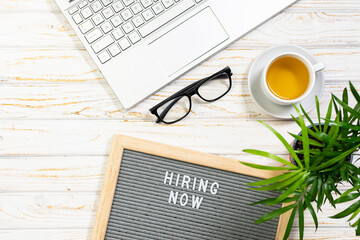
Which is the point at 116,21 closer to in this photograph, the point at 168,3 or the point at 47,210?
Result: the point at 168,3

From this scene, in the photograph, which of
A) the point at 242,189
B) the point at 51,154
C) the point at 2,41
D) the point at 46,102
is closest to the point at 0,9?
the point at 2,41

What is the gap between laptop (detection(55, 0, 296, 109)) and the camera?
767 mm

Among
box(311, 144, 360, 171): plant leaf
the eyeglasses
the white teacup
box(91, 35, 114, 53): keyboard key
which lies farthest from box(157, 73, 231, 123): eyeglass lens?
box(311, 144, 360, 171): plant leaf

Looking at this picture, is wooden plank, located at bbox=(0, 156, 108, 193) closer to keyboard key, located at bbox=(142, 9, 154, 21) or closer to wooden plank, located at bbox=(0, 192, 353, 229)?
wooden plank, located at bbox=(0, 192, 353, 229)

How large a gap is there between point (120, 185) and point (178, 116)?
0.68 feet

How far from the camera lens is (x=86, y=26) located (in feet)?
2.51

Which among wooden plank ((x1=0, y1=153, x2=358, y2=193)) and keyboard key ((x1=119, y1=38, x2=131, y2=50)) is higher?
keyboard key ((x1=119, y1=38, x2=131, y2=50))

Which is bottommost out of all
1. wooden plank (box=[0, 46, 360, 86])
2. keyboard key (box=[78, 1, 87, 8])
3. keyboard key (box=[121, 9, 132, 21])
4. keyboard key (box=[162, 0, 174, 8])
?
wooden plank (box=[0, 46, 360, 86])

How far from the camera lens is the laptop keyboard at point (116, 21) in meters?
0.77

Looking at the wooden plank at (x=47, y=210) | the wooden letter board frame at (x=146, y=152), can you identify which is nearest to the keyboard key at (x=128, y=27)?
the wooden letter board frame at (x=146, y=152)

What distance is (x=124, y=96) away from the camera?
0.78 meters

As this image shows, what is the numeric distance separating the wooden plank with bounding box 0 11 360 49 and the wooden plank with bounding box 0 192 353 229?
0.35 m

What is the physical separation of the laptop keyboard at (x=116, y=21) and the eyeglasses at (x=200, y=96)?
16cm

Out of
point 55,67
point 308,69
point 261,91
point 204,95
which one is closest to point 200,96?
point 204,95
